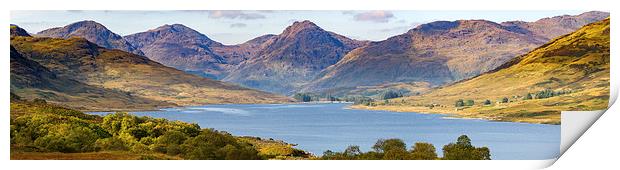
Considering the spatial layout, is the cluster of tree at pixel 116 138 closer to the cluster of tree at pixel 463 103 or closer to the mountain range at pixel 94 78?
the mountain range at pixel 94 78

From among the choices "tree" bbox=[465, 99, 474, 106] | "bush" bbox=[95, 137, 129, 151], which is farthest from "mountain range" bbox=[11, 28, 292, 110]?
"bush" bbox=[95, 137, 129, 151]

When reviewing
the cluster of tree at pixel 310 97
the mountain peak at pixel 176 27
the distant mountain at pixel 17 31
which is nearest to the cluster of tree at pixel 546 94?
the cluster of tree at pixel 310 97

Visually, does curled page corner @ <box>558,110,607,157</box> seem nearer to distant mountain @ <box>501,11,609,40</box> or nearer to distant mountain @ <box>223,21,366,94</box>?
distant mountain @ <box>501,11,609,40</box>

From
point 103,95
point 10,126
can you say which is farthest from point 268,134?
point 103,95

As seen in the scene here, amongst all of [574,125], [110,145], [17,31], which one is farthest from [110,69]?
[574,125]

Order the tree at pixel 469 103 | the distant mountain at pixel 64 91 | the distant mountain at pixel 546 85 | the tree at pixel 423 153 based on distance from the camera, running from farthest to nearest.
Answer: the tree at pixel 469 103
the distant mountain at pixel 546 85
the distant mountain at pixel 64 91
the tree at pixel 423 153

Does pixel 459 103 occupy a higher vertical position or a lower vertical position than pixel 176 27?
lower

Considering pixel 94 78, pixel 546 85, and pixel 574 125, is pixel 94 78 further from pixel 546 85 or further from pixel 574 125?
pixel 574 125
